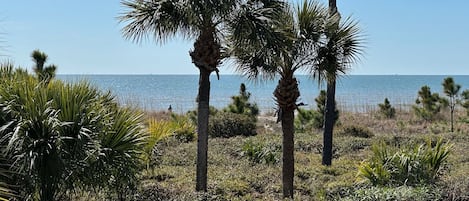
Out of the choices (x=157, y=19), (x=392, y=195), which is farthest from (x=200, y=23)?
(x=392, y=195)

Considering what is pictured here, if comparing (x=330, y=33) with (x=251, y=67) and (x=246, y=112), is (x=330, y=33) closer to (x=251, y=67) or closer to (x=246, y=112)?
(x=251, y=67)

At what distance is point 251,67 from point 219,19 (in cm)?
169

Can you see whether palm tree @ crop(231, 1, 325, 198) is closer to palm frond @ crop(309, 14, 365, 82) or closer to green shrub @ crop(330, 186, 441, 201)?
palm frond @ crop(309, 14, 365, 82)

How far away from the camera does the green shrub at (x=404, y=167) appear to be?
7.35 metres

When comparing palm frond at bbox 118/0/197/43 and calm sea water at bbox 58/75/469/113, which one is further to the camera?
calm sea water at bbox 58/75/469/113

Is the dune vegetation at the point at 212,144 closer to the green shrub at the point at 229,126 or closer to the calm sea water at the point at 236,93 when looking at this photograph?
the calm sea water at the point at 236,93

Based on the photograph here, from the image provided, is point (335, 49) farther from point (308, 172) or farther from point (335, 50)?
point (308, 172)

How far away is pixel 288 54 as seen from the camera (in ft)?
27.3

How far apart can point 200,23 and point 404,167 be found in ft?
12.1

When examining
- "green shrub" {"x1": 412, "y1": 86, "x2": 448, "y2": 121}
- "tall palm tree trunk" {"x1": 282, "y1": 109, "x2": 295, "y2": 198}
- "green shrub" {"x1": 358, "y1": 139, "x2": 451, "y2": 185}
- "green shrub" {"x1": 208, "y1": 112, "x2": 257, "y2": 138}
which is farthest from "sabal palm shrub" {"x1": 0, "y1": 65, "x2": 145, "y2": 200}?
"green shrub" {"x1": 412, "y1": 86, "x2": 448, "y2": 121}

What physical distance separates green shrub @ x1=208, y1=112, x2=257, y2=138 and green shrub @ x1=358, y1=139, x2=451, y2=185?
29.8ft

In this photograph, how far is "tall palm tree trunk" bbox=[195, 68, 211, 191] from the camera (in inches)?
316

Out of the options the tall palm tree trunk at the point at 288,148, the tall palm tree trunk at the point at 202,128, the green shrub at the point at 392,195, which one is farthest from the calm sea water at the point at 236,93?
the green shrub at the point at 392,195

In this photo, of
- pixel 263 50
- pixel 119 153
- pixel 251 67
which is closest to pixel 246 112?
pixel 251 67
